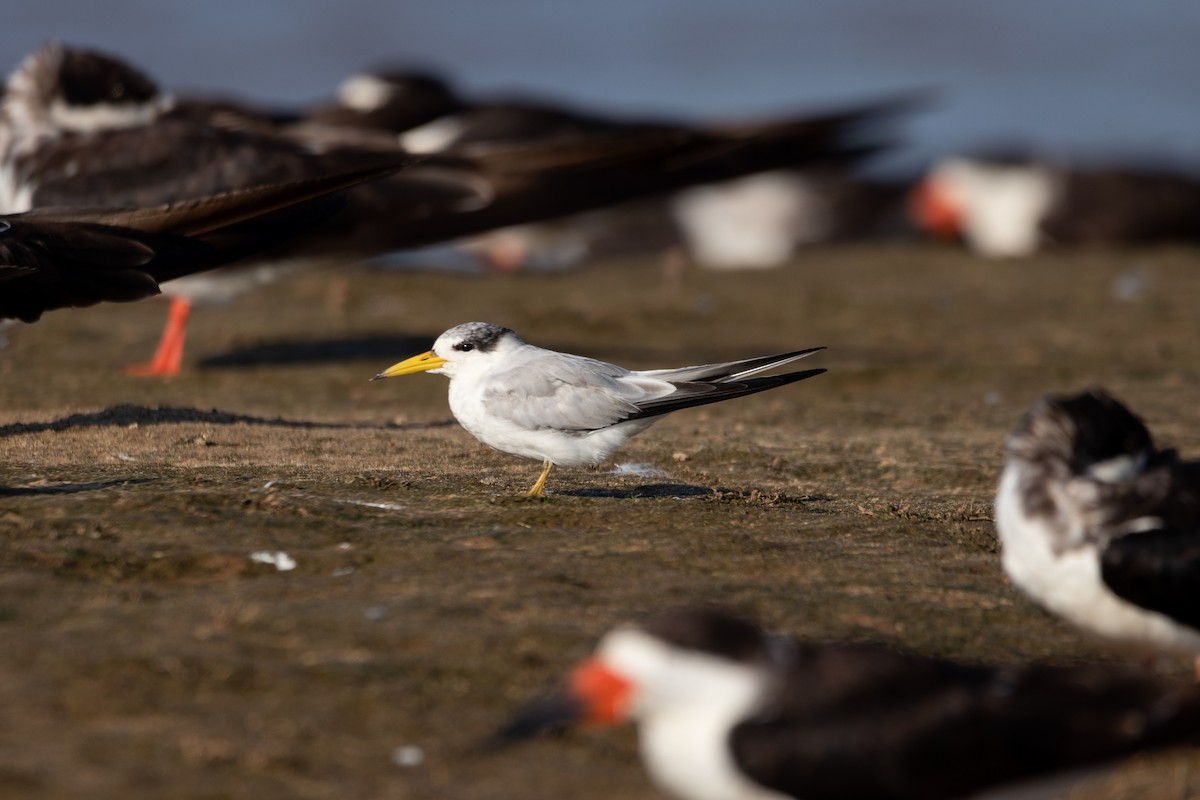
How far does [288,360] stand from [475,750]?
6218 millimetres

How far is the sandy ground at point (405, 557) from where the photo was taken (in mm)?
3471

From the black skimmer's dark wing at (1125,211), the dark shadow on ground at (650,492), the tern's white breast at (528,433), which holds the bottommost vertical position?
the black skimmer's dark wing at (1125,211)

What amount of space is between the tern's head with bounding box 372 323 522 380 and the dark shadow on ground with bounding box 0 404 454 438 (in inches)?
59.3

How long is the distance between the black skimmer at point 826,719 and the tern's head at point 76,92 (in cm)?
701

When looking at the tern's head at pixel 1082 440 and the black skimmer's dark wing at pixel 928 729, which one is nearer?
the black skimmer's dark wing at pixel 928 729

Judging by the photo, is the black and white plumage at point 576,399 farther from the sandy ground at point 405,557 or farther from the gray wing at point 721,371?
the sandy ground at point 405,557

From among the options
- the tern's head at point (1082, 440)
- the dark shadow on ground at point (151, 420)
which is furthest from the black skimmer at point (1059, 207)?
the tern's head at point (1082, 440)

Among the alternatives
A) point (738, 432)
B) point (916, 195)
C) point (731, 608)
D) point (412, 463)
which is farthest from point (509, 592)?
point (916, 195)

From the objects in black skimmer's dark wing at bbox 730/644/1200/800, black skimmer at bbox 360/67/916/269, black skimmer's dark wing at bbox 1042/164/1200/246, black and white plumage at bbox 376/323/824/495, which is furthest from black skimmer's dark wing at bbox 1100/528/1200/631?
black skimmer's dark wing at bbox 1042/164/1200/246

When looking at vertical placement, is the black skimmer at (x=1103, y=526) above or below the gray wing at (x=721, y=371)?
below

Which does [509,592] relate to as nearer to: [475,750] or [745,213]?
[475,750]

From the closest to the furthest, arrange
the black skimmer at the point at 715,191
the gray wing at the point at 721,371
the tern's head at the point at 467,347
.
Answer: the gray wing at the point at 721,371 → the tern's head at the point at 467,347 → the black skimmer at the point at 715,191

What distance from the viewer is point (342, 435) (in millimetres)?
6605

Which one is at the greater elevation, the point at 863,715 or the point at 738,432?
the point at 863,715
